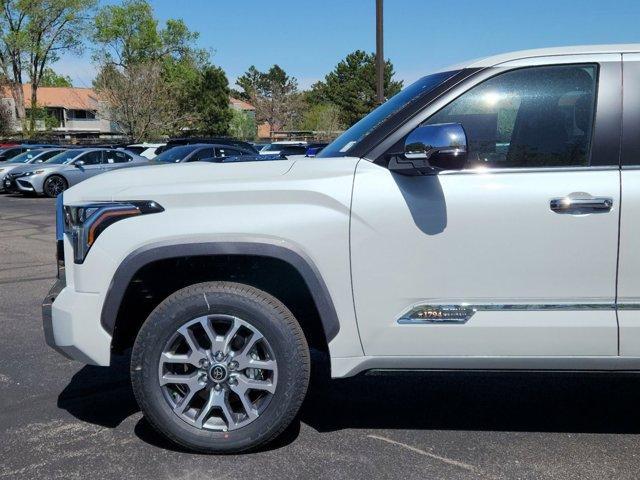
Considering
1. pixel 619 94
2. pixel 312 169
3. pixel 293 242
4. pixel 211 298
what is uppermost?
pixel 619 94

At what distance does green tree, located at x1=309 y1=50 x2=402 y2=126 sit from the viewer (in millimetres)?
68875

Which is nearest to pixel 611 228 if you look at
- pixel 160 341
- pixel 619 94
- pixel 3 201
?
pixel 619 94

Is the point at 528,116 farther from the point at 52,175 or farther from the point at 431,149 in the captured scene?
the point at 52,175

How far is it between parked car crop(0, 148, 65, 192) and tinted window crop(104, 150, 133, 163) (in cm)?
268

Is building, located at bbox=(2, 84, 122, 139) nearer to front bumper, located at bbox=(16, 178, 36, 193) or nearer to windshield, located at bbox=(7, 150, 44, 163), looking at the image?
windshield, located at bbox=(7, 150, 44, 163)

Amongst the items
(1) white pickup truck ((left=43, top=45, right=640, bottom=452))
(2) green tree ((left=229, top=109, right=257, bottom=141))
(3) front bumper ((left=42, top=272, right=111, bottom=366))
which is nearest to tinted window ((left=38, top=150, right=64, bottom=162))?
(1) white pickup truck ((left=43, top=45, right=640, bottom=452))

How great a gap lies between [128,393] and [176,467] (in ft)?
3.69

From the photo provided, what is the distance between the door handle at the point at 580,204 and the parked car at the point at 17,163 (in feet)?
66.7

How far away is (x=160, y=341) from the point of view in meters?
3.36

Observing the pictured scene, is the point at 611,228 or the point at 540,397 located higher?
the point at 611,228

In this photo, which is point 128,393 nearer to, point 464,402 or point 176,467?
point 176,467

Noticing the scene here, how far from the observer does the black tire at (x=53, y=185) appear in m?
20.1

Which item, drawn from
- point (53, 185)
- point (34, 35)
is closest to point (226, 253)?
point (53, 185)

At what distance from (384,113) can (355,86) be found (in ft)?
227
